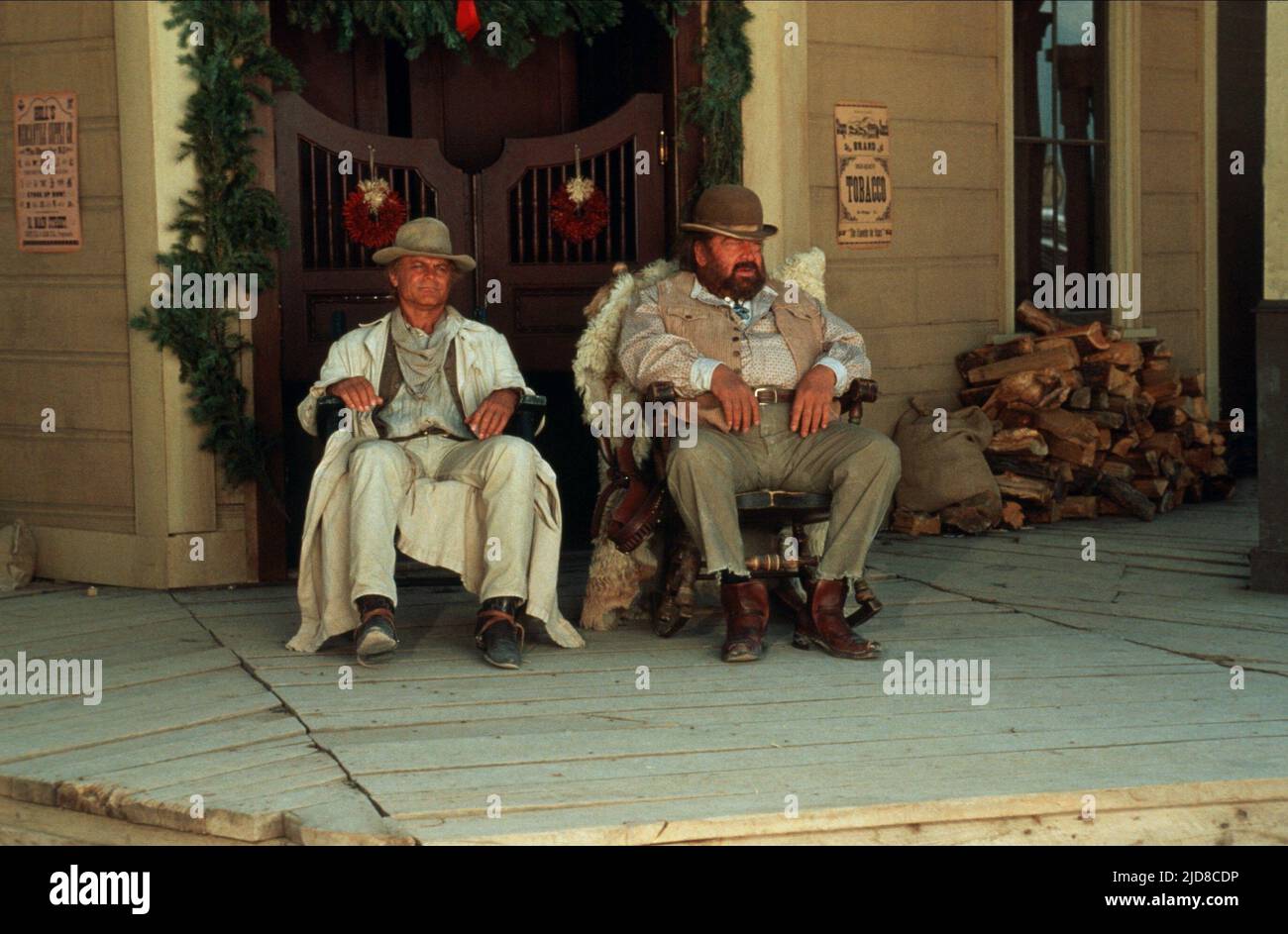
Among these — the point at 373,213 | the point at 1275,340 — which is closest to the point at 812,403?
the point at 1275,340

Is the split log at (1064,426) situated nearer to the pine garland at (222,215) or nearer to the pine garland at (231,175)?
the pine garland at (231,175)

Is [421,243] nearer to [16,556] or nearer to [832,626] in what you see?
[832,626]

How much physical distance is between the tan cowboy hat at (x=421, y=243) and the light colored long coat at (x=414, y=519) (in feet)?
0.88

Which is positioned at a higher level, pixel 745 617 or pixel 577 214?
pixel 577 214

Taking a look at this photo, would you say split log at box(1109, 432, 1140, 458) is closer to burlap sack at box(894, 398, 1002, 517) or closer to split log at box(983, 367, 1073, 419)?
split log at box(983, 367, 1073, 419)

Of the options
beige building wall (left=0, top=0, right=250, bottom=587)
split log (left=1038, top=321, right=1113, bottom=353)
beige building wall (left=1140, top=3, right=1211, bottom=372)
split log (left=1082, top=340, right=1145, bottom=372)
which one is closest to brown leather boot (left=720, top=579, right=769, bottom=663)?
beige building wall (left=0, top=0, right=250, bottom=587)

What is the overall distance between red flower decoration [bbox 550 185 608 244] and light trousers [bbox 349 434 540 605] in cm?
190

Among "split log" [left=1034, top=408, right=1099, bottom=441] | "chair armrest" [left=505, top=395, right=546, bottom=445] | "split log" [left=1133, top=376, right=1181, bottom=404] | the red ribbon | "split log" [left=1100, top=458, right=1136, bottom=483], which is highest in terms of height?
the red ribbon

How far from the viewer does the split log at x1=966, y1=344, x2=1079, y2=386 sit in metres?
7.97

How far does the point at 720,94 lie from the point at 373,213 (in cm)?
144

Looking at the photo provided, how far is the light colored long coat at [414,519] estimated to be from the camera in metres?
5.37

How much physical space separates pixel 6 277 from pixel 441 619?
226cm

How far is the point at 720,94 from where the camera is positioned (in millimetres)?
7016

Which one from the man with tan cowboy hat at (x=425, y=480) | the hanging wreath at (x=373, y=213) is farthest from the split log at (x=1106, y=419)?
the man with tan cowboy hat at (x=425, y=480)
